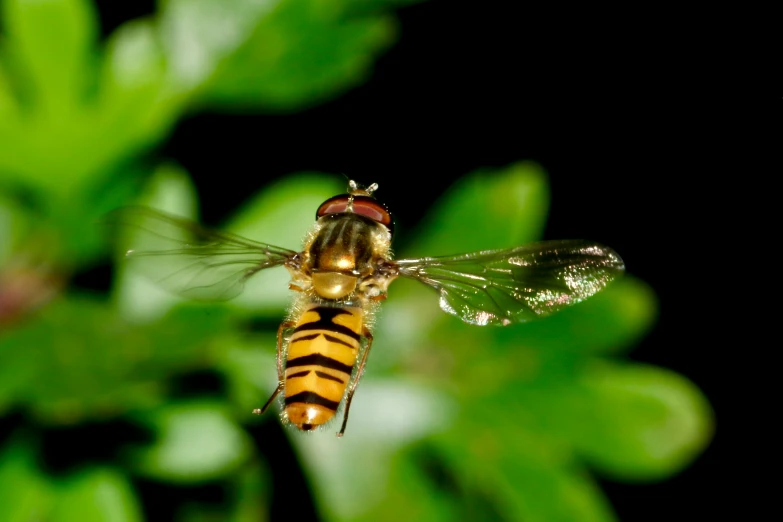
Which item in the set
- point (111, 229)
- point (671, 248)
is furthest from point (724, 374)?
point (111, 229)

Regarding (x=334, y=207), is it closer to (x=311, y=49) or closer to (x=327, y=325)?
(x=327, y=325)

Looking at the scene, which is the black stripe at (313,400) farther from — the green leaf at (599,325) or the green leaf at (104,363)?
the green leaf at (599,325)

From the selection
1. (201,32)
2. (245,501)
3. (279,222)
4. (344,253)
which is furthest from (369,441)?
(201,32)

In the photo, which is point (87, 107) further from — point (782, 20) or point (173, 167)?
point (782, 20)

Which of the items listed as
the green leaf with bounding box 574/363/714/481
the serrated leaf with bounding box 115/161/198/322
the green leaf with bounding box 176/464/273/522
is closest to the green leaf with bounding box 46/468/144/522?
the green leaf with bounding box 176/464/273/522

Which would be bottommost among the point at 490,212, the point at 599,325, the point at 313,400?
the point at 313,400

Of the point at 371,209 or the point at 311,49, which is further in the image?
the point at 311,49

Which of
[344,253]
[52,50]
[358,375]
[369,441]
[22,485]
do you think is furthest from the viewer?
[369,441]
